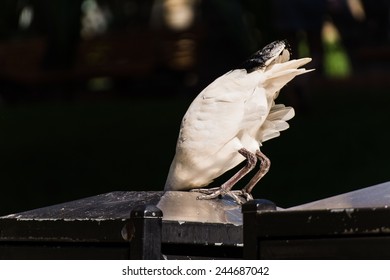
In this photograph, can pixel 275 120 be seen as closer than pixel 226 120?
No

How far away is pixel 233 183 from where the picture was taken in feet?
13.0

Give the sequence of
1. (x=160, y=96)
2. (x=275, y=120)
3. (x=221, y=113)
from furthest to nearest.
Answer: (x=160, y=96), (x=275, y=120), (x=221, y=113)

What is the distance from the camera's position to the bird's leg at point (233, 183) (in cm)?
393

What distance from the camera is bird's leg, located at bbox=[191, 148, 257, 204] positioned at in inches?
155

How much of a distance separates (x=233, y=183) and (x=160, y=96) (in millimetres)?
11260

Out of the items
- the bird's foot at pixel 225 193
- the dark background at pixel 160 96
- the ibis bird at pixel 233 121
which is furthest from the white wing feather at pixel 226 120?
the dark background at pixel 160 96

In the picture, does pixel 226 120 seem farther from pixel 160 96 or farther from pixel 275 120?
pixel 160 96

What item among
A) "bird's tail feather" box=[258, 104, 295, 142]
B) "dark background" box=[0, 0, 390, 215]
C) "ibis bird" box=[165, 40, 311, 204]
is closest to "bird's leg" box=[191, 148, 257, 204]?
"ibis bird" box=[165, 40, 311, 204]

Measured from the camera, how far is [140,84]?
15797mm

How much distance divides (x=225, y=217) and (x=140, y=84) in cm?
1231

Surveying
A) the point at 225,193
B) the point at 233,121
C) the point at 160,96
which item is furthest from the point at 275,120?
the point at 160,96

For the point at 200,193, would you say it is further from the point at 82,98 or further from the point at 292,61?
the point at 82,98

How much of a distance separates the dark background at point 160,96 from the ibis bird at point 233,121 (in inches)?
206

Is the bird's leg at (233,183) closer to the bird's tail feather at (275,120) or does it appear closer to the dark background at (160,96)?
the bird's tail feather at (275,120)
